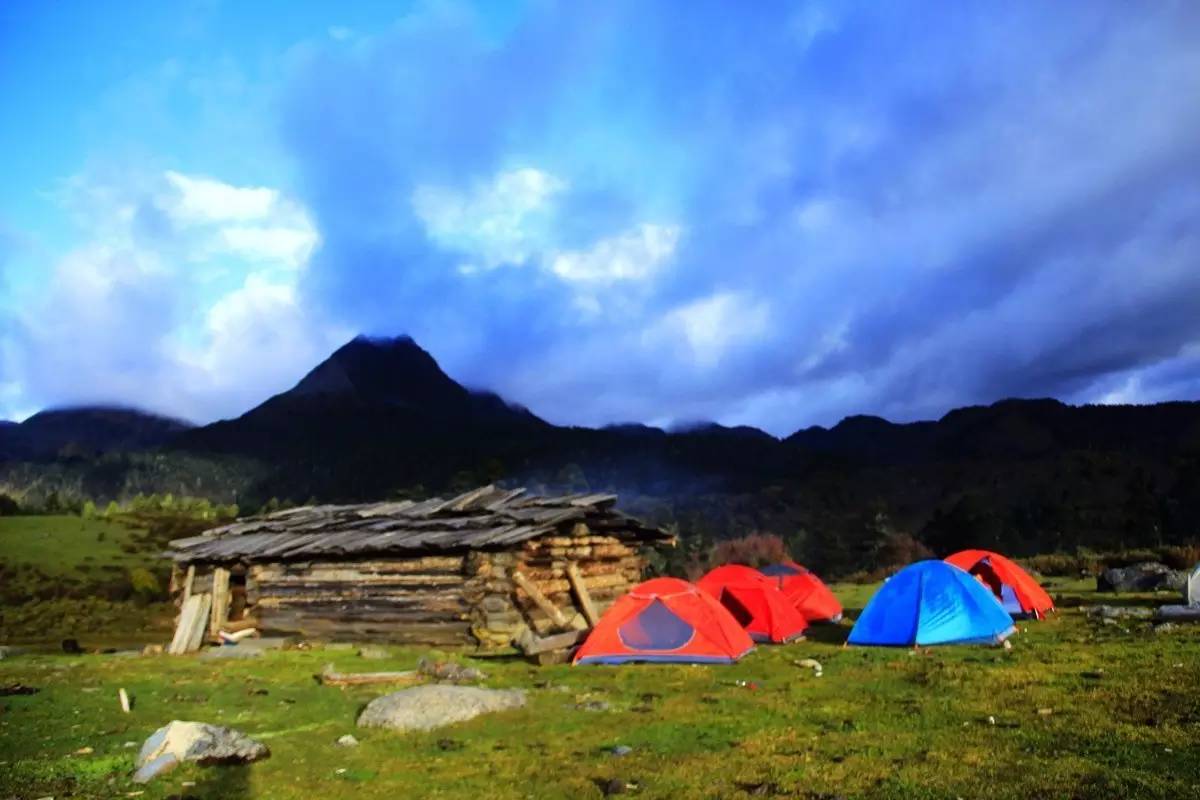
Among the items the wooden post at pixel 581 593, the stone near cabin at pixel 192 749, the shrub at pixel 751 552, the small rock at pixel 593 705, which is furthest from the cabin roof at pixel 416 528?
the shrub at pixel 751 552

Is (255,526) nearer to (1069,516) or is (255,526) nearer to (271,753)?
(271,753)

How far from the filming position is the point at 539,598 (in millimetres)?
18328

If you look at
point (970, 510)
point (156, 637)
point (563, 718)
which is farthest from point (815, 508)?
point (563, 718)

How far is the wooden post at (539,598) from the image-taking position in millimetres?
18281

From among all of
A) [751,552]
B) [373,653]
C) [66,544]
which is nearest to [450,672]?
[373,653]

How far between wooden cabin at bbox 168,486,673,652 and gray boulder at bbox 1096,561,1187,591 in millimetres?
12562

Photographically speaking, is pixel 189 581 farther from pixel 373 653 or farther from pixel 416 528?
pixel 373 653

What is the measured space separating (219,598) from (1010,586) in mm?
20348

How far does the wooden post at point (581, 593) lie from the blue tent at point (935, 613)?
6.58 metres

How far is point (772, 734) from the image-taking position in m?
8.62

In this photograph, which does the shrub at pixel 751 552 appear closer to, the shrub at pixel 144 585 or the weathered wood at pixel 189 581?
the weathered wood at pixel 189 581

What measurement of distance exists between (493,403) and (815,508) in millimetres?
61588

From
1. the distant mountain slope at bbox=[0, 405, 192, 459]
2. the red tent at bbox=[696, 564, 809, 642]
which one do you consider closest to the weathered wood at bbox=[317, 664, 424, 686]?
the red tent at bbox=[696, 564, 809, 642]

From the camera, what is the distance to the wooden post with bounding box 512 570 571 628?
18281 mm
